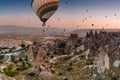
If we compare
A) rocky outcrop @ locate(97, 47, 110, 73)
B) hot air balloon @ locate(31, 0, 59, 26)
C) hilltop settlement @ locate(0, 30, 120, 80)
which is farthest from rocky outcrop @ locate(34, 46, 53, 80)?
rocky outcrop @ locate(97, 47, 110, 73)

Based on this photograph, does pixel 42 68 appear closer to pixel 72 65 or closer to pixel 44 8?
pixel 44 8

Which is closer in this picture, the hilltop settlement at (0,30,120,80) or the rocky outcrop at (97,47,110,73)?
the hilltop settlement at (0,30,120,80)

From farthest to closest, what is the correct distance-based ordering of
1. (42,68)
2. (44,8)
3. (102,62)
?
(102,62), (42,68), (44,8)

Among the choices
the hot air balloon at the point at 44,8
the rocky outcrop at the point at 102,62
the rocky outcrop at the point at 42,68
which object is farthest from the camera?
the rocky outcrop at the point at 102,62

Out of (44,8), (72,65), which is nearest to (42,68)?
(44,8)

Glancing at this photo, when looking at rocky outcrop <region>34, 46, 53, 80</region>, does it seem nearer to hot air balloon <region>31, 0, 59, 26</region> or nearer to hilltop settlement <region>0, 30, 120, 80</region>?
hilltop settlement <region>0, 30, 120, 80</region>

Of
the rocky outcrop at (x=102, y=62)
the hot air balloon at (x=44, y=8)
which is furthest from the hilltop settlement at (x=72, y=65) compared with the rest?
the hot air balloon at (x=44, y=8)

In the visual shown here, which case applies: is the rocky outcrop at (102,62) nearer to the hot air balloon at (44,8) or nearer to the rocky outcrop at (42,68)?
the rocky outcrop at (42,68)

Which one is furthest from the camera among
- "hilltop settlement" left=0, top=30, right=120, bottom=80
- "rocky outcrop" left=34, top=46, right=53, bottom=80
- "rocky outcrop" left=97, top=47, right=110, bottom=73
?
"rocky outcrop" left=97, top=47, right=110, bottom=73
